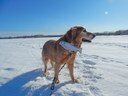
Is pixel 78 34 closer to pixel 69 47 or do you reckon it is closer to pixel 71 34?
pixel 71 34

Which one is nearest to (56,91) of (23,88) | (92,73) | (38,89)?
(38,89)

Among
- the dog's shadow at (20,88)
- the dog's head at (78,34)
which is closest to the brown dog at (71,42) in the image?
the dog's head at (78,34)

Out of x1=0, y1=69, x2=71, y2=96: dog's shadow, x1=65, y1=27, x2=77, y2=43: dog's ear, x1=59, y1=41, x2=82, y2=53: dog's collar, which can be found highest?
x1=65, y1=27, x2=77, y2=43: dog's ear

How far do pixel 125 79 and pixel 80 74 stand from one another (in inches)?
55.3

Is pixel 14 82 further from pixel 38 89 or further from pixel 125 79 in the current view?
pixel 125 79

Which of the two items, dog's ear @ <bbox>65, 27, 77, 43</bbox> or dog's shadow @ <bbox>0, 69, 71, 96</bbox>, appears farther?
dog's ear @ <bbox>65, 27, 77, 43</bbox>

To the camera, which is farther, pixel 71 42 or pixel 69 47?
pixel 71 42

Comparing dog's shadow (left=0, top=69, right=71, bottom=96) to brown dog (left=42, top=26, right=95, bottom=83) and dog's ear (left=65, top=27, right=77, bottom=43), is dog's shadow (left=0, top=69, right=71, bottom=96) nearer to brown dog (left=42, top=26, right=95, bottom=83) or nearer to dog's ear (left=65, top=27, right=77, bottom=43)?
brown dog (left=42, top=26, right=95, bottom=83)

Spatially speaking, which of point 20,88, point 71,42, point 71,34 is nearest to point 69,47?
point 71,42

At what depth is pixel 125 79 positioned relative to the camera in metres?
6.09

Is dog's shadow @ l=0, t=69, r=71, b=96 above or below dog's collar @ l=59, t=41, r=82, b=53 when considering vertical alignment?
below

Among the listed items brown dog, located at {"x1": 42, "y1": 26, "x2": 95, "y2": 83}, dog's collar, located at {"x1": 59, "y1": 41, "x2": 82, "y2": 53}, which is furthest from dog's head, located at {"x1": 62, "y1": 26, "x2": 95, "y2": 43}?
dog's collar, located at {"x1": 59, "y1": 41, "x2": 82, "y2": 53}

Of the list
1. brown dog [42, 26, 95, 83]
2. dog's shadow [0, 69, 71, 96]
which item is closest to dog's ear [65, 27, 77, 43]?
brown dog [42, 26, 95, 83]

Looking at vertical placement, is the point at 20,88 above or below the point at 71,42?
below
